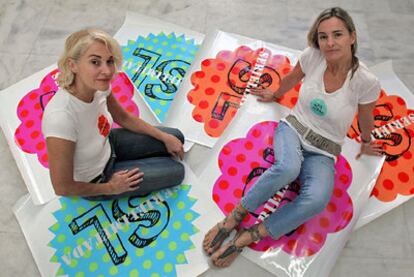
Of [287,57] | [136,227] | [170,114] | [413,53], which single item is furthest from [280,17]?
[136,227]

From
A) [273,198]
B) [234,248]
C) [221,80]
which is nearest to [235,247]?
[234,248]

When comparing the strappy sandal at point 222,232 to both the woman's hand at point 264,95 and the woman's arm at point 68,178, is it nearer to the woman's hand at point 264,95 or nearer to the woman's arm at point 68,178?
the woman's arm at point 68,178

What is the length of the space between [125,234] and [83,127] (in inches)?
17.5

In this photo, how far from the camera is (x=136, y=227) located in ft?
4.18

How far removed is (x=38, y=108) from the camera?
60.0 inches

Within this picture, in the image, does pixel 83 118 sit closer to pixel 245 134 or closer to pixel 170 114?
pixel 170 114

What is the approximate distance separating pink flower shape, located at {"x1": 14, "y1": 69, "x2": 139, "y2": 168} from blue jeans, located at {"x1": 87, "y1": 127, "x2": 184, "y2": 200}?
23 cm

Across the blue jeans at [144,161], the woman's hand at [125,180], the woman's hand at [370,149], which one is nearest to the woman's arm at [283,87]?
the woman's hand at [370,149]

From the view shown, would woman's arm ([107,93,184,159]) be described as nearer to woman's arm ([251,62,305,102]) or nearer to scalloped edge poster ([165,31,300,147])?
scalloped edge poster ([165,31,300,147])

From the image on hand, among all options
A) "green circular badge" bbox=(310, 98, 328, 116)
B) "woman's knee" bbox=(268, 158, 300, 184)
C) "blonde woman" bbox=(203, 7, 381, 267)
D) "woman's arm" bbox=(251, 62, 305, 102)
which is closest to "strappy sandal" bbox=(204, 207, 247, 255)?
"blonde woman" bbox=(203, 7, 381, 267)

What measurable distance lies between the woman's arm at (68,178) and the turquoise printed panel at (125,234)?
0.53 ft

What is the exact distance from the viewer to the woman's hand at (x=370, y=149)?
137 centimetres

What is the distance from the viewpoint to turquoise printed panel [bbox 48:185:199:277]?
1.20m

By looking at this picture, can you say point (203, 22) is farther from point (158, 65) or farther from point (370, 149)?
point (370, 149)
